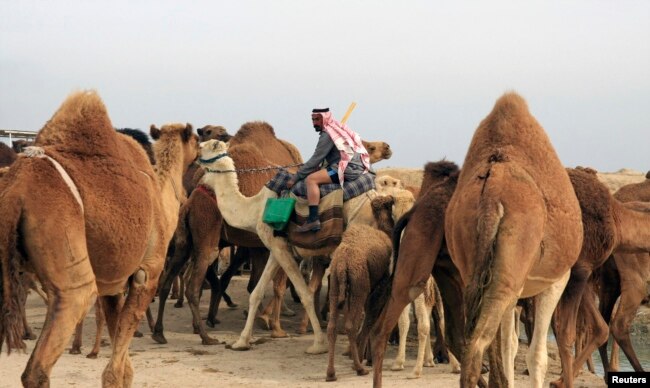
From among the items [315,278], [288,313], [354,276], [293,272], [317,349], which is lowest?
[288,313]

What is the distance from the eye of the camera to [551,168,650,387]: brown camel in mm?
8695

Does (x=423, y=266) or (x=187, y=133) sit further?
(x=187, y=133)

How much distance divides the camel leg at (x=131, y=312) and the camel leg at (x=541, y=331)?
301cm

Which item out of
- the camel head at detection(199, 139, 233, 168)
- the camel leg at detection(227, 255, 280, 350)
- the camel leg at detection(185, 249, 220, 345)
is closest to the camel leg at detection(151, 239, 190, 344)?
the camel leg at detection(185, 249, 220, 345)

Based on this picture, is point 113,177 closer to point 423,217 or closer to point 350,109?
point 423,217

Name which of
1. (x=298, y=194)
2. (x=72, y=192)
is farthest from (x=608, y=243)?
(x=72, y=192)

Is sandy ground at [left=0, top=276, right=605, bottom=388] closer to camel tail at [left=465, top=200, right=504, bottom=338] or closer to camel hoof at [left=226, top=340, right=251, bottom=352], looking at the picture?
camel hoof at [left=226, top=340, right=251, bottom=352]

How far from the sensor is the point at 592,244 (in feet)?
28.7

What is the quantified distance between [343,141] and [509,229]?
5.33m

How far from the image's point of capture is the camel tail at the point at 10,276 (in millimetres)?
5859

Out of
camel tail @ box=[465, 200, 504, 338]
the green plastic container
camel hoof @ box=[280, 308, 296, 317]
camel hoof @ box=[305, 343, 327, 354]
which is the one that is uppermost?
camel tail @ box=[465, 200, 504, 338]

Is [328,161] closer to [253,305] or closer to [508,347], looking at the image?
[253,305]

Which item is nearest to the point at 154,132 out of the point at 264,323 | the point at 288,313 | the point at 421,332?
the point at 421,332

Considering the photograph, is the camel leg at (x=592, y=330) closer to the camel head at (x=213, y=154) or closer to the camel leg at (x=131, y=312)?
the camel leg at (x=131, y=312)
